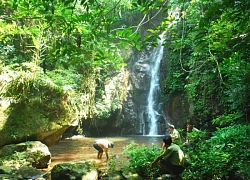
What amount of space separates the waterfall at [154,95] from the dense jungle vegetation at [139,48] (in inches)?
117

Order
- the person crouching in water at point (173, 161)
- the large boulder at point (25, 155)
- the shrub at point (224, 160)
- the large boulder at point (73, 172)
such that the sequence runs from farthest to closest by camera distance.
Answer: the large boulder at point (25, 155) → the large boulder at point (73, 172) → the person crouching in water at point (173, 161) → the shrub at point (224, 160)

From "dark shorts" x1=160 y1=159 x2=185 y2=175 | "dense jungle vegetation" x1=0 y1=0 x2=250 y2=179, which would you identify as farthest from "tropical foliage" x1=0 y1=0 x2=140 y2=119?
"dark shorts" x1=160 y1=159 x2=185 y2=175

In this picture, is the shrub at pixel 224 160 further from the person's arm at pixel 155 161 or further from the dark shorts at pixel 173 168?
the person's arm at pixel 155 161

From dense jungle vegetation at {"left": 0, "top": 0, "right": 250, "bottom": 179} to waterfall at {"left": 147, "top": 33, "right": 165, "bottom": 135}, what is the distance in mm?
2981

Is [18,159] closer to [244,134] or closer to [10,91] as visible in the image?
[10,91]

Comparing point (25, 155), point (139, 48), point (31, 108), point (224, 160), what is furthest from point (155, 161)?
point (31, 108)

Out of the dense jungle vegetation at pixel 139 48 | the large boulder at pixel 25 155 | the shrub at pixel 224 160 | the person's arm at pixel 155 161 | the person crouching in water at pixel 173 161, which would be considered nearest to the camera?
the dense jungle vegetation at pixel 139 48

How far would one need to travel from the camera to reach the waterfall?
18.1 metres

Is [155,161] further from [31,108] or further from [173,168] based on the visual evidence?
[31,108]

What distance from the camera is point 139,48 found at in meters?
2.65

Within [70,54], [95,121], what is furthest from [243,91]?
[95,121]

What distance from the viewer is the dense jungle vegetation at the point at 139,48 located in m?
2.50

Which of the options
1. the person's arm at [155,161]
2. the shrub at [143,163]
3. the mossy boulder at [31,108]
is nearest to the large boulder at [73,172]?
the shrub at [143,163]

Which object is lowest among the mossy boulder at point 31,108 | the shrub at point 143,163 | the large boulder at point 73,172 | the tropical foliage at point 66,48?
the large boulder at point 73,172
